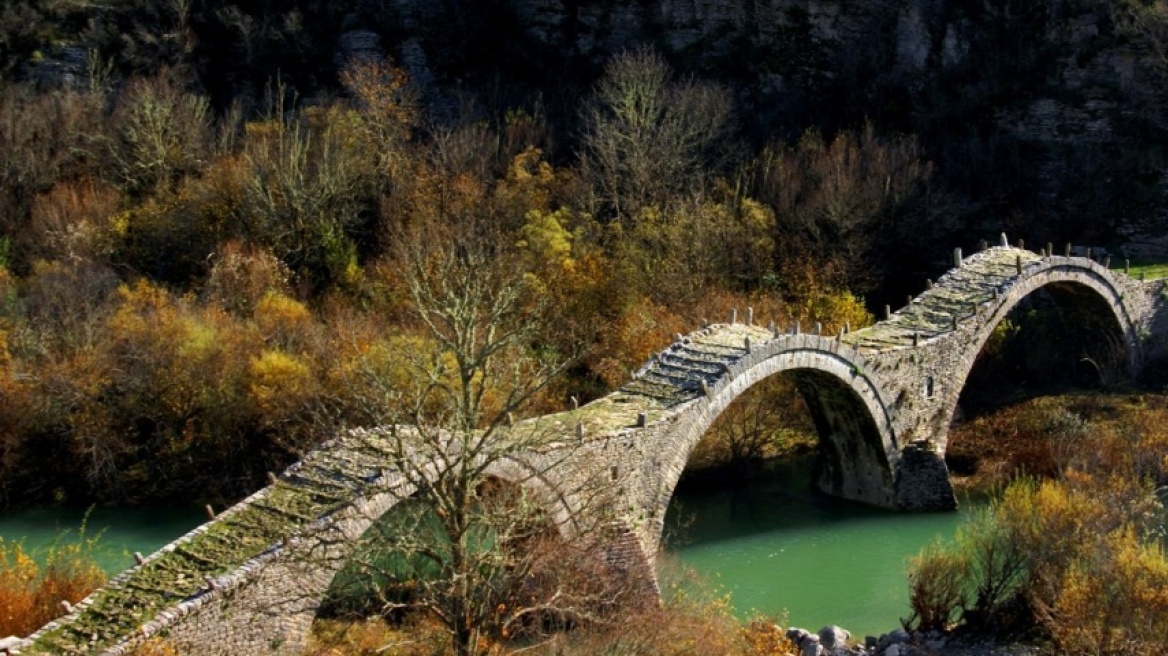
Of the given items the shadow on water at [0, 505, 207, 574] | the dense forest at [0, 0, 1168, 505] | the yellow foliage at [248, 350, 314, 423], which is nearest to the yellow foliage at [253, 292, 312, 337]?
the dense forest at [0, 0, 1168, 505]

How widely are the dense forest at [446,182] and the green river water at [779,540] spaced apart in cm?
206

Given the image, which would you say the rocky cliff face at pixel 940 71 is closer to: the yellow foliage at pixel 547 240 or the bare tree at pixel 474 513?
the yellow foliage at pixel 547 240

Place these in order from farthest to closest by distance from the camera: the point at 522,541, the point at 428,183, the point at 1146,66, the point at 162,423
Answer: the point at 1146,66 < the point at 428,183 < the point at 162,423 < the point at 522,541

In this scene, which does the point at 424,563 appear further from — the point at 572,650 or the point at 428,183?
the point at 428,183

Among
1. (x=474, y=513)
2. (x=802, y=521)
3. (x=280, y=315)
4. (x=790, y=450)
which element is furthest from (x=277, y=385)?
(x=474, y=513)

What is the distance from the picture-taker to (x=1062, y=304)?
31.0m

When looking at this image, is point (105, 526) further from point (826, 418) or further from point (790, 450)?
point (790, 450)

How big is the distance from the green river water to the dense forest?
206 cm

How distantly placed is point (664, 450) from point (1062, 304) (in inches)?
621

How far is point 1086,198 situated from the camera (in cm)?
3775

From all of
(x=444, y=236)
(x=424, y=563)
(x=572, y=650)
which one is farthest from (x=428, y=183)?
(x=572, y=650)

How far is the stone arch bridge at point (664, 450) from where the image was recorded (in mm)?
14289

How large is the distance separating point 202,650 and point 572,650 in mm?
4458

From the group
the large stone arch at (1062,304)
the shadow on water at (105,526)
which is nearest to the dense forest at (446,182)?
the shadow on water at (105,526)
